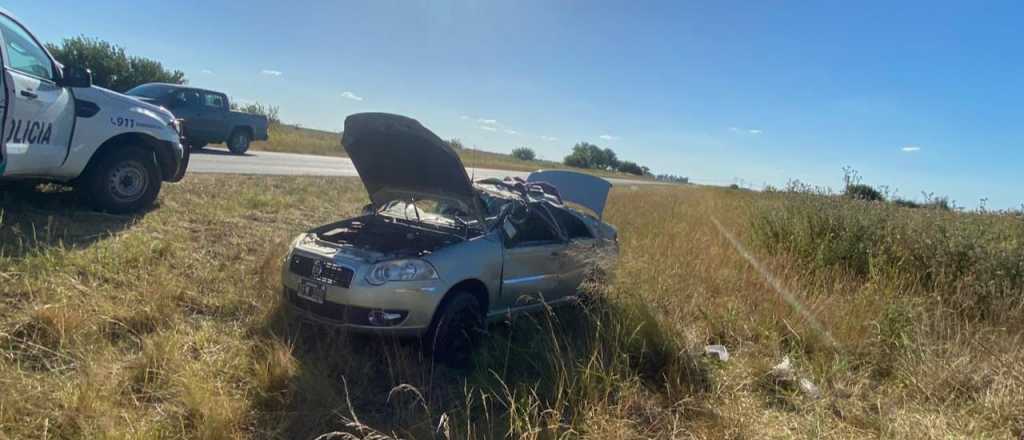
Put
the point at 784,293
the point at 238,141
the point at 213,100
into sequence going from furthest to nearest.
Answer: the point at 238,141 < the point at 213,100 < the point at 784,293

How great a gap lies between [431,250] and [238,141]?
15989mm

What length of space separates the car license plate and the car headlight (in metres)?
0.42

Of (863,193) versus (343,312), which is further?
(863,193)

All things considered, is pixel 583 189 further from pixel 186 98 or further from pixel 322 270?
pixel 186 98

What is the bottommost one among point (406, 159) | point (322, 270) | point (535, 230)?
point (322, 270)

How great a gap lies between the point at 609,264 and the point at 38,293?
4.70 meters

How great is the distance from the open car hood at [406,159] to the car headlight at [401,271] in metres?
0.82

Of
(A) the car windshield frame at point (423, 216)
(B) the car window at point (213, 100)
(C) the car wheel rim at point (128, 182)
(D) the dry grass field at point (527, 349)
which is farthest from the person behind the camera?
(B) the car window at point (213, 100)

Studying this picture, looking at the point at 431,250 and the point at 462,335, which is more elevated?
the point at 431,250

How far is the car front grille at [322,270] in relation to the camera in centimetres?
398

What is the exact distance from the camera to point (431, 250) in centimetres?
440

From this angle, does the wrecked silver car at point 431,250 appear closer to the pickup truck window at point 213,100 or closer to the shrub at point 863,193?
the shrub at point 863,193

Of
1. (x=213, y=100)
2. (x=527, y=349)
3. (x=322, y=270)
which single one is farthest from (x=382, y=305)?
(x=213, y=100)

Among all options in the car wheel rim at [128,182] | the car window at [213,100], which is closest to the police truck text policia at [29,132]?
the car wheel rim at [128,182]
